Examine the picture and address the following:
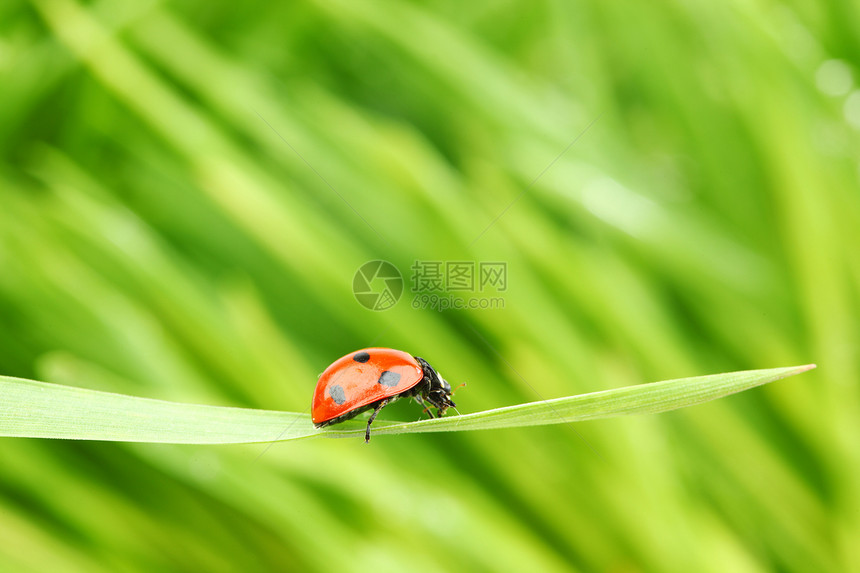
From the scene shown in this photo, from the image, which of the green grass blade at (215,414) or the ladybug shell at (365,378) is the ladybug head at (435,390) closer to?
the ladybug shell at (365,378)

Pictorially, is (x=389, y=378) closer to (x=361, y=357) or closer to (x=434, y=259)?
(x=361, y=357)

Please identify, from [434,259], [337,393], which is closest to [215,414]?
[337,393]

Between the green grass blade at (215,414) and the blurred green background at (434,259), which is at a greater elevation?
the blurred green background at (434,259)

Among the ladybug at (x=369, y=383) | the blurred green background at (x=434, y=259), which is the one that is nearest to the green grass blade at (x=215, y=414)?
the ladybug at (x=369, y=383)

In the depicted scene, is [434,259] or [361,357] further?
[434,259]

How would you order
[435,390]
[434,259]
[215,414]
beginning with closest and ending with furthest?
[215,414] → [435,390] → [434,259]

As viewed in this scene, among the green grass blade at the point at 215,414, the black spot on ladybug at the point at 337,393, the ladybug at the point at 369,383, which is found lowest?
the green grass blade at the point at 215,414

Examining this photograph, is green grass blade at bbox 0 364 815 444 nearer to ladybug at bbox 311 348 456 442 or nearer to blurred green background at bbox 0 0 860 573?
ladybug at bbox 311 348 456 442
